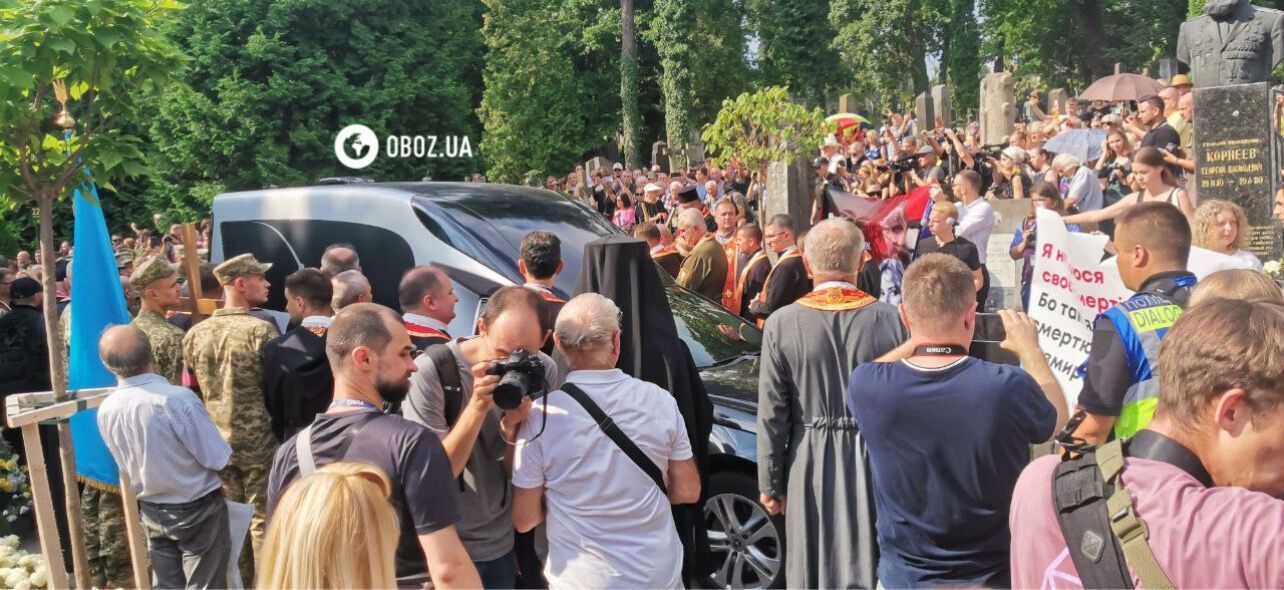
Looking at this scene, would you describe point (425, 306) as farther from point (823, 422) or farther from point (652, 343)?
point (823, 422)

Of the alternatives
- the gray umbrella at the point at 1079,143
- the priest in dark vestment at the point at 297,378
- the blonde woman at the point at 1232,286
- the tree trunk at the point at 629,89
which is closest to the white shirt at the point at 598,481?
the blonde woman at the point at 1232,286

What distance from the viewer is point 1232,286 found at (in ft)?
12.3

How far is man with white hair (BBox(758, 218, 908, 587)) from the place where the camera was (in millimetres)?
4734

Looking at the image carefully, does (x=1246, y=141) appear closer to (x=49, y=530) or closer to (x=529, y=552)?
(x=529, y=552)

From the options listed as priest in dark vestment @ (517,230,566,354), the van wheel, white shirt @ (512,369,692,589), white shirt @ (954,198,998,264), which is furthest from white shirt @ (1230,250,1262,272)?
white shirt @ (954,198,998,264)

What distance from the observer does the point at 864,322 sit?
4.77 m

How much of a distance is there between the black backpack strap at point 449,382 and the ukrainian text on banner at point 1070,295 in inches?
98.8

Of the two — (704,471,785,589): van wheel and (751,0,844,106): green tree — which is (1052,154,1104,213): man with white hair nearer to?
(704,471,785,589): van wheel

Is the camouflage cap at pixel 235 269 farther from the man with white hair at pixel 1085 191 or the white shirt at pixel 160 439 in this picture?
the man with white hair at pixel 1085 191

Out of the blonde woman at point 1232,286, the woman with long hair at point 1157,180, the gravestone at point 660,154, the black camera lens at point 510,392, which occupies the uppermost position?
the gravestone at point 660,154

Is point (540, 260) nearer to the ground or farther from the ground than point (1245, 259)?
farther from the ground

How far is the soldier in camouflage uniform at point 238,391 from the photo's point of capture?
6156mm

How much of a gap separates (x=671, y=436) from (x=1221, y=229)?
135 inches

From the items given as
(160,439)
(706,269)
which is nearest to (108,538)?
(160,439)
